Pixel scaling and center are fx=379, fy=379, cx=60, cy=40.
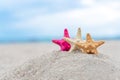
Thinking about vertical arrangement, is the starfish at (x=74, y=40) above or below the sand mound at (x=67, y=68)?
above

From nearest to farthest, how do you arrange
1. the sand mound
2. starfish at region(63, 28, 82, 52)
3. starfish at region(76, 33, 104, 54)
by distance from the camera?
the sand mound, starfish at region(76, 33, 104, 54), starfish at region(63, 28, 82, 52)

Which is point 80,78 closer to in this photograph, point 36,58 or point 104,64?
point 104,64

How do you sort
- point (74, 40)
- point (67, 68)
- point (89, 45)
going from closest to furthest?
1. point (67, 68)
2. point (89, 45)
3. point (74, 40)

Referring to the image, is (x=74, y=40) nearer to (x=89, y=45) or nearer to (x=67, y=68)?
(x=89, y=45)

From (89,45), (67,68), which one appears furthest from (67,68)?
(89,45)

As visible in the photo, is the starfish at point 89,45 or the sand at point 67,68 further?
the starfish at point 89,45

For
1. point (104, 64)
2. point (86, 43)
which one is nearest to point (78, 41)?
point (86, 43)

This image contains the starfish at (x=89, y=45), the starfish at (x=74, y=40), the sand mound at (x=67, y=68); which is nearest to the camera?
the sand mound at (x=67, y=68)

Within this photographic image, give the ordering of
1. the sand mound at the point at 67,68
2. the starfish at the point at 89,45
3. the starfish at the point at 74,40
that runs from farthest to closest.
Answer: the starfish at the point at 74,40
the starfish at the point at 89,45
the sand mound at the point at 67,68
